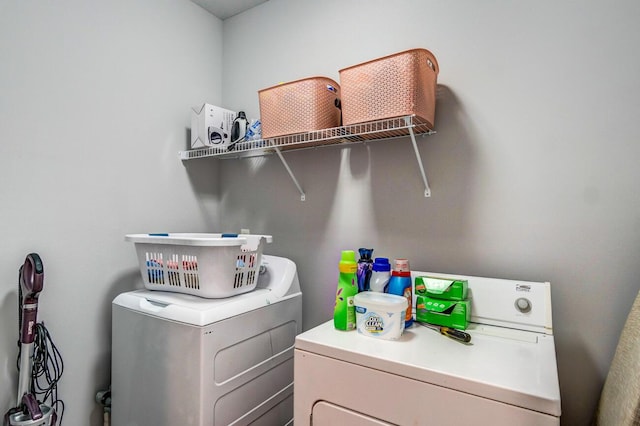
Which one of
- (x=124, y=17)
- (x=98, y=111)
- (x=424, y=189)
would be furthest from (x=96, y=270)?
(x=424, y=189)

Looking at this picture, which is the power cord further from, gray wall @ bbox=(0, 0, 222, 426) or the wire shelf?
the wire shelf

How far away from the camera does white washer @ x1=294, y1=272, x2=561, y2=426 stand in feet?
2.84

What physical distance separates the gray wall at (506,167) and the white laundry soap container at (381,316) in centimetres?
52

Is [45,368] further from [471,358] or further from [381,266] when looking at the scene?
[471,358]

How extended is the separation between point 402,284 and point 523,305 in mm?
456

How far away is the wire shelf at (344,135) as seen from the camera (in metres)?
1.46

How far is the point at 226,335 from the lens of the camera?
140 cm

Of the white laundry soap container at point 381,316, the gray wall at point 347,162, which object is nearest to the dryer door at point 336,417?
the white laundry soap container at point 381,316

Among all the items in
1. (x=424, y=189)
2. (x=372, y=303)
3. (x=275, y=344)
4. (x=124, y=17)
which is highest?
(x=124, y=17)

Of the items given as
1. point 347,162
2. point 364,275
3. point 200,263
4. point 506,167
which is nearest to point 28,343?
point 200,263

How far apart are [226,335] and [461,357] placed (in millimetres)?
885

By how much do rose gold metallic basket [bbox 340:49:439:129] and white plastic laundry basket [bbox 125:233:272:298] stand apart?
29.4 inches

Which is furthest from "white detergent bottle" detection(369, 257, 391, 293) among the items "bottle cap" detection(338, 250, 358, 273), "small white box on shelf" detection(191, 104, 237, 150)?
"small white box on shelf" detection(191, 104, 237, 150)

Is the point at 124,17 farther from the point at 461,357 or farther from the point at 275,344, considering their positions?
the point at 461,357
